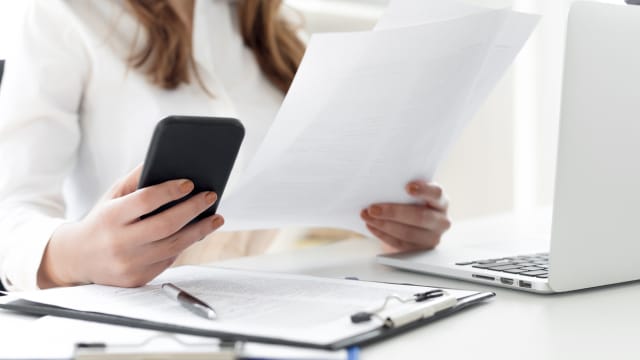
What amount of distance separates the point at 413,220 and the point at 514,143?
5.57ft

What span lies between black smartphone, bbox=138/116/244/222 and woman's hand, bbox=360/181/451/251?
1.02ft

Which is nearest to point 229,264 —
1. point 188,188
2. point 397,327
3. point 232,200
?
point 232,200

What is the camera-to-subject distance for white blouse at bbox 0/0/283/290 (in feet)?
3.12

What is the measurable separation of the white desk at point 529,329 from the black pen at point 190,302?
0.10m

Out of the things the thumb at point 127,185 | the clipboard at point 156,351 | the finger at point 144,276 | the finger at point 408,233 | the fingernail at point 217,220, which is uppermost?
the finger at point 408,233

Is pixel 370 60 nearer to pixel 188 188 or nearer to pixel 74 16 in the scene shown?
pixel 188 188

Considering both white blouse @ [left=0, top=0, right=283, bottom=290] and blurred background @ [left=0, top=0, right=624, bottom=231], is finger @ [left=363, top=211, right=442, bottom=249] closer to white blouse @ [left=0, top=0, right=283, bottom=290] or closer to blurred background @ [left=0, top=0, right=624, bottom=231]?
white blouse @ [left=0, top=0, right=283, bottom=290]

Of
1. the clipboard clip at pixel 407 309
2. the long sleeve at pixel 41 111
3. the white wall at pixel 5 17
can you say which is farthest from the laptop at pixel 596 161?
the white wall at pixel 5 17

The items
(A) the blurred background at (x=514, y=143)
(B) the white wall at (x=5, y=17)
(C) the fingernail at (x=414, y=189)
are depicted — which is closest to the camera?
(C) the fingernail at (x=414, y=189)

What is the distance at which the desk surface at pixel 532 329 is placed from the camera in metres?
0.45

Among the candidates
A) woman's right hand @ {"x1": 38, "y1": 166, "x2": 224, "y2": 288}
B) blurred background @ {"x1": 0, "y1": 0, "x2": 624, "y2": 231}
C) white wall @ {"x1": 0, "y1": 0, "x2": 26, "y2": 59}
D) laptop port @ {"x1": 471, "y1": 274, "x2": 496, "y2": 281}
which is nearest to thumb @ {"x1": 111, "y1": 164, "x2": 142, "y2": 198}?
woman's right hand @ {"x1": 38, "y1": 166, "x2": 224, "y2": 288}

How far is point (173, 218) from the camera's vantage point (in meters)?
0.58

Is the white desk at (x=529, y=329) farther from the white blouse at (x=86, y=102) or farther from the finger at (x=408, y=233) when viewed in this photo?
the white blouse at (x=86, y=102)

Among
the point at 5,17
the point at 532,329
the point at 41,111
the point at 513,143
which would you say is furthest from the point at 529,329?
the point at 513,143
